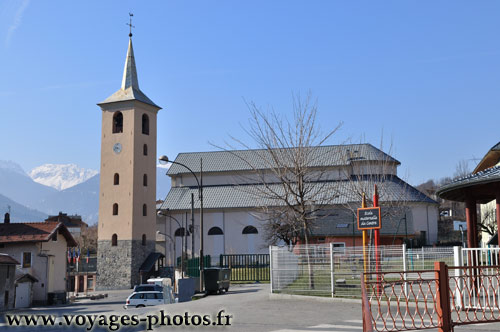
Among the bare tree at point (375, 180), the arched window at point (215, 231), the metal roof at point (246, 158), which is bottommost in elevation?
the arched window at point (215, 231)

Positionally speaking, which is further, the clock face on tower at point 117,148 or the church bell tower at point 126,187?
the clock face on tower at point 117,148

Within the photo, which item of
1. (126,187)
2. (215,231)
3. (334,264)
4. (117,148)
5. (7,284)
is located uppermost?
(117,148)

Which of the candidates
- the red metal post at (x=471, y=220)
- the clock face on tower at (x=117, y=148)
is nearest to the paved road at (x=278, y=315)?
the red metal post at (x=471, y=220)

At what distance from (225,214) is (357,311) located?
2018 inches

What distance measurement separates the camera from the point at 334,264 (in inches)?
757

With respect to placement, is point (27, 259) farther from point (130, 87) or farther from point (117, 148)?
point (130, 87)

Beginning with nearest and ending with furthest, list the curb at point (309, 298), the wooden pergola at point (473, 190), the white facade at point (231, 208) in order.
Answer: the wooden pergola at point (473, 190)
the curb at point (309, 298)
the white facade at point (231, 208)

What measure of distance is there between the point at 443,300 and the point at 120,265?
2115 inches

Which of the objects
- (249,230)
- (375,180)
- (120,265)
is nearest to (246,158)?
(249,230)

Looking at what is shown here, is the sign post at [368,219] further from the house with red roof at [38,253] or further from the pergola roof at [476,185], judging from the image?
the house with red roof at [38,253]

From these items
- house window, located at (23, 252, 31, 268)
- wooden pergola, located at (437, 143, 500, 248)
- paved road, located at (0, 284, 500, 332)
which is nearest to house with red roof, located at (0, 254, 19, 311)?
house window, located at (23, 252, 31, 268)

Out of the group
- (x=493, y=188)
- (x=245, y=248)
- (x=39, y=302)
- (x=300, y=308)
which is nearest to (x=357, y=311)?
(x=300, y=308)

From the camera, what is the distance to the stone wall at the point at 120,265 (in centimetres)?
5969

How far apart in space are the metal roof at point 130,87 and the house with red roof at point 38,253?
21710mm
